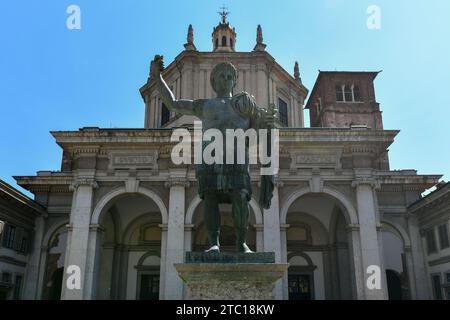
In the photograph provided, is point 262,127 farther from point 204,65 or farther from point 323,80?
point 323,80

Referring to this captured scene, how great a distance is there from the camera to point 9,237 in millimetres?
20109

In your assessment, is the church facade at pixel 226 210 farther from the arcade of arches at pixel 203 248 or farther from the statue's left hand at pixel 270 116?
the statue's left hand at pixel 270 116

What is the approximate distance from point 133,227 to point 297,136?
9491 mm

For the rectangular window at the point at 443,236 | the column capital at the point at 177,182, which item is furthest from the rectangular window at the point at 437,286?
the column capital at the point at 177,182

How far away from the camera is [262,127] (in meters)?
5.61

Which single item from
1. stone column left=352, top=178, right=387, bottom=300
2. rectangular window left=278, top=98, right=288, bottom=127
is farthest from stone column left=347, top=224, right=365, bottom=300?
rectangular window left=278, top=98, right=288, bottom=127

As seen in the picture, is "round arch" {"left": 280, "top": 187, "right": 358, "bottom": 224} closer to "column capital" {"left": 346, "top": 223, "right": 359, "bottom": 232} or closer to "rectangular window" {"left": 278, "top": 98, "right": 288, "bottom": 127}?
"column capital" {"left": 346, "top": 223, "right": 359, "bottom": 232}

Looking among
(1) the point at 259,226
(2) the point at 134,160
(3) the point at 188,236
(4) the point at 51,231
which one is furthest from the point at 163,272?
(4) the point at 51,231

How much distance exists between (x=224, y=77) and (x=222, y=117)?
60cm

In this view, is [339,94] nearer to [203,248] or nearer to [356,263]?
[203,248]

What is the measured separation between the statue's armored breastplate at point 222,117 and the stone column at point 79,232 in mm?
13063

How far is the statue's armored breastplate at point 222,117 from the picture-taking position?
5.56 m
